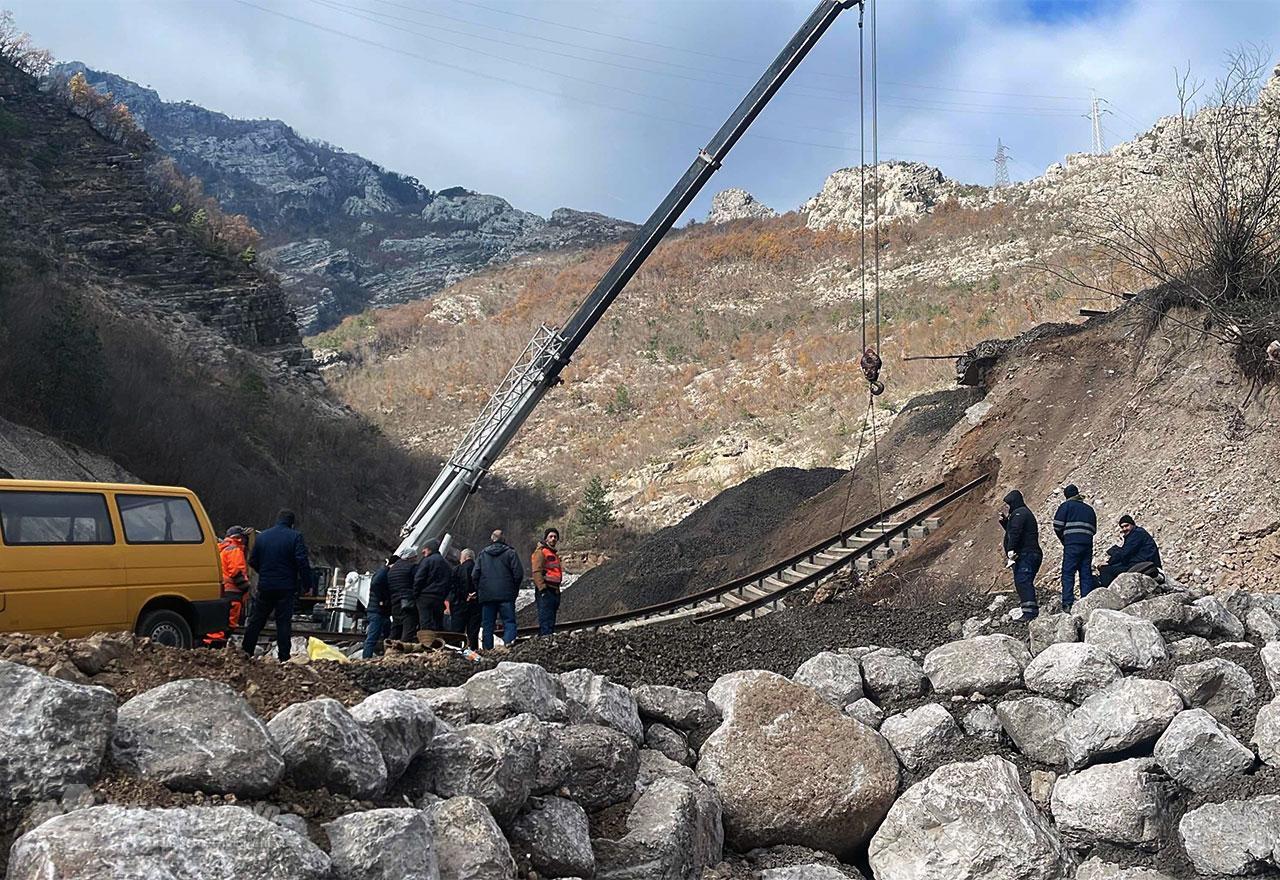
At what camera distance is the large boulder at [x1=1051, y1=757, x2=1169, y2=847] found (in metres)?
7.81

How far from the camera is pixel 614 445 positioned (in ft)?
147

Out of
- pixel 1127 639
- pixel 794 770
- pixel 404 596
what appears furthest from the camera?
pixel 404 596

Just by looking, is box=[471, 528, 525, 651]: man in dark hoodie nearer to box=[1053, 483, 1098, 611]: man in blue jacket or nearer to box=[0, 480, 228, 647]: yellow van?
box=[0, 480, 228, 647]: yellow van

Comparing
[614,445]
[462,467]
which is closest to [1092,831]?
[462,467]

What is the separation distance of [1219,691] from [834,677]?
10.4ft

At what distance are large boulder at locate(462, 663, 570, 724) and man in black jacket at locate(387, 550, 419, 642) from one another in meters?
5.18

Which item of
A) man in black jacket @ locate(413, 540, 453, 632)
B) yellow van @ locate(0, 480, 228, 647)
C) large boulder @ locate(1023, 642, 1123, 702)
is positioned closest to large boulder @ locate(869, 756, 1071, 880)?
large boulder @ locate(1023, 642, 1123, 702)

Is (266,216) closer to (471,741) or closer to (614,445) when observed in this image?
(614,445)

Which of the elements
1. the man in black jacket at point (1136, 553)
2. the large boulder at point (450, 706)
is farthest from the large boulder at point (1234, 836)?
the large boulder at point (450, 706)

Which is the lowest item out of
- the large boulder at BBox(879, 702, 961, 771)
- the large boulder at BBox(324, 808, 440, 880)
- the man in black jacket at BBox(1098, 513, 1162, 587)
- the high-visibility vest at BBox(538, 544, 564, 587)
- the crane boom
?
the large boulder at BBox(879, 702, 961, 771)

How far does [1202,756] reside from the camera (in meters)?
7.88

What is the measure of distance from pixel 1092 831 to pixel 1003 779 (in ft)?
2.38

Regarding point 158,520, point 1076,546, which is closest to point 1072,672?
point 1076,546

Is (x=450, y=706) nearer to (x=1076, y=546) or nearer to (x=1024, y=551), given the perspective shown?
(x=1024, y=551)
